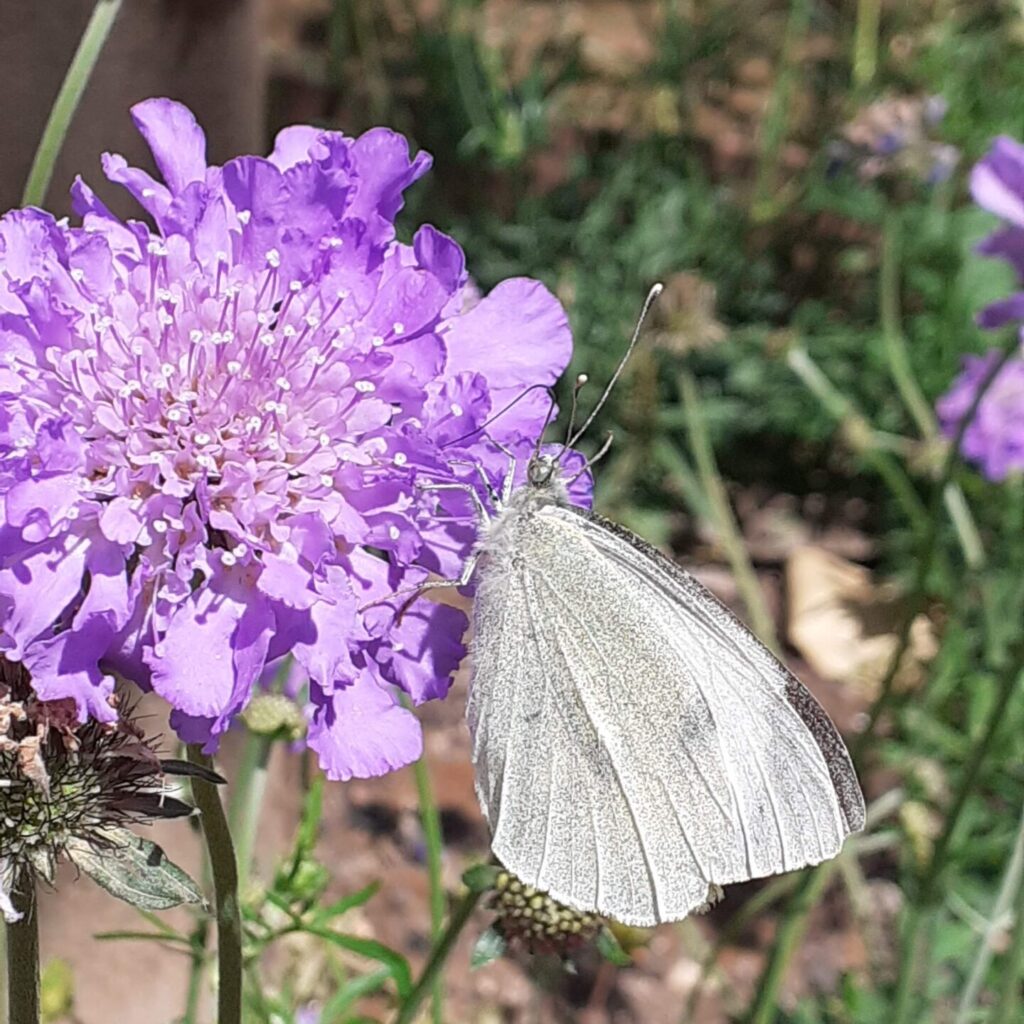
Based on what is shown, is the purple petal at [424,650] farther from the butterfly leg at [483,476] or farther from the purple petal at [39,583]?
the purple petal at [39,583]

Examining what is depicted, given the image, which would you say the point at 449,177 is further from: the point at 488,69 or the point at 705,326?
the point at 705,326

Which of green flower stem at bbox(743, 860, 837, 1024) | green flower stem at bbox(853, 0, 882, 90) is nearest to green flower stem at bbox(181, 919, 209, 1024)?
green flower stem at bbox(743, 860, 837, 1024)

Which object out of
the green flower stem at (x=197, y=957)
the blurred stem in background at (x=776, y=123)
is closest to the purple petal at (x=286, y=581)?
the green flower stem at (x=197, y=957)

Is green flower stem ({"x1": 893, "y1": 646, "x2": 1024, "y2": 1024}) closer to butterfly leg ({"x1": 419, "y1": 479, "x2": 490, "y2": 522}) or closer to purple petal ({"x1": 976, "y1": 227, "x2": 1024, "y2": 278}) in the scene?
purple petal ({"x1": 976, "y1": 227, "x2": 1024, "y2": 278})

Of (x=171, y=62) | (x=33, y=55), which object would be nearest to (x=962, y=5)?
(x=171, y=62)

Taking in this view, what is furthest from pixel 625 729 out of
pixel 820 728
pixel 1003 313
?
pixel 1003 313

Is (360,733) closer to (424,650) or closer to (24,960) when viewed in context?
(424,650)
